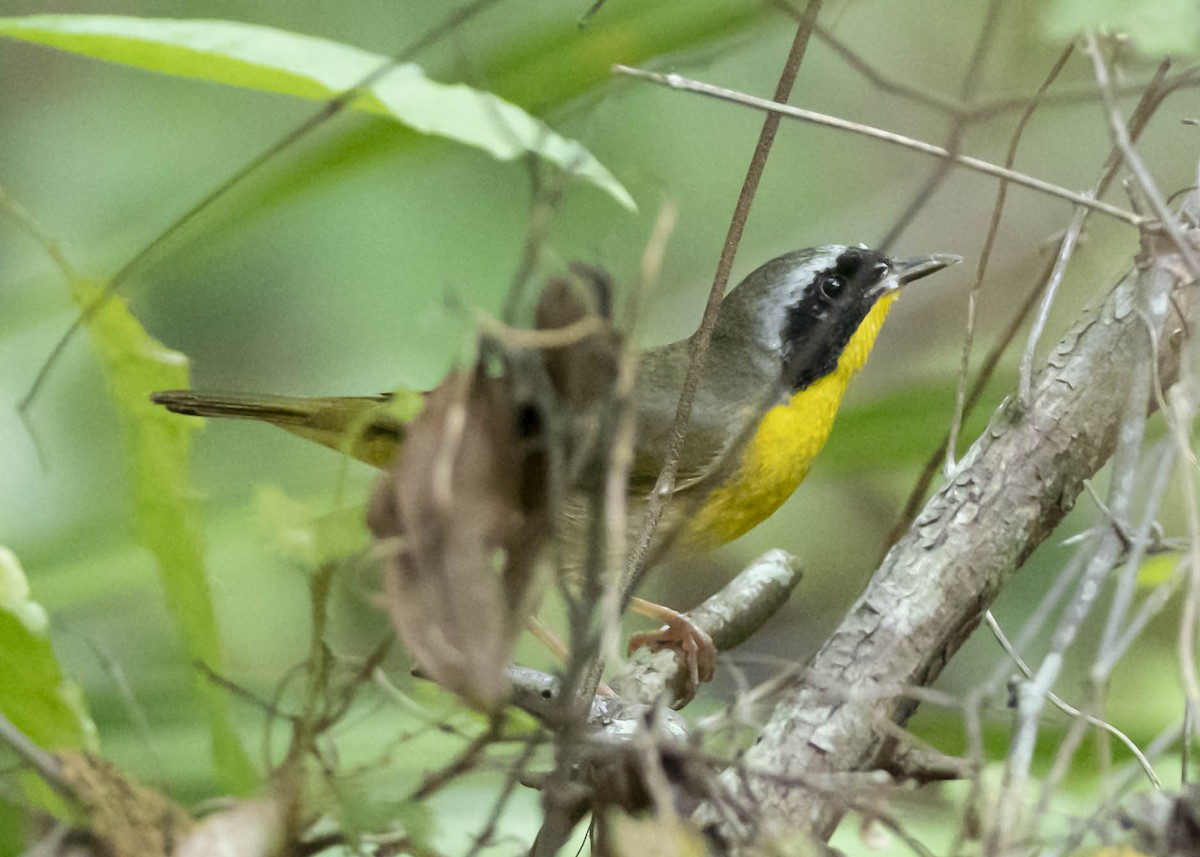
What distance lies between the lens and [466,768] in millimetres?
490

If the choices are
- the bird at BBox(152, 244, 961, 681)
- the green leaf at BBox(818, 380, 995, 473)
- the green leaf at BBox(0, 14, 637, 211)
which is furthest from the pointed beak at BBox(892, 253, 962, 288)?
the green leaf at BBox(0, 14, 637, 211)

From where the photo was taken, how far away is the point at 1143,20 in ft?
1.59

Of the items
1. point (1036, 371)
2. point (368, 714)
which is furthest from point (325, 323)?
point (368, 714)

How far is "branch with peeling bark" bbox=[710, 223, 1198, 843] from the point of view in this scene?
738 millimetres

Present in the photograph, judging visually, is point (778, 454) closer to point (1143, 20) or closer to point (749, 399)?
point (749, 399)

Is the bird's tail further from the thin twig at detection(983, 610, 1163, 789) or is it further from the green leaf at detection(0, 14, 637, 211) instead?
the thin twig at detection(983, 610, 1163, 789)

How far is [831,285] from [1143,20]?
0.92m

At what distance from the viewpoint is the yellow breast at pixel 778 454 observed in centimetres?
131

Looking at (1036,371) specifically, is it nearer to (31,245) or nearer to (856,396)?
(856,396)

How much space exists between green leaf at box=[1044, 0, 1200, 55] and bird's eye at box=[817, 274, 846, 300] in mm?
891

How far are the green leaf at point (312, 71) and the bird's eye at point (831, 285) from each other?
0.84 meters

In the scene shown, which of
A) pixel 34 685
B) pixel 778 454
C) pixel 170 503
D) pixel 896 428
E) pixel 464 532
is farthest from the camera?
pixel 896 428

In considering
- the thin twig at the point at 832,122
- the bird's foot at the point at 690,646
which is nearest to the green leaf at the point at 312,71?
the thin twig at the point at 832,122

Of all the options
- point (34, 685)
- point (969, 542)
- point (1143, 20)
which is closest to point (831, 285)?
point (969, 542)
